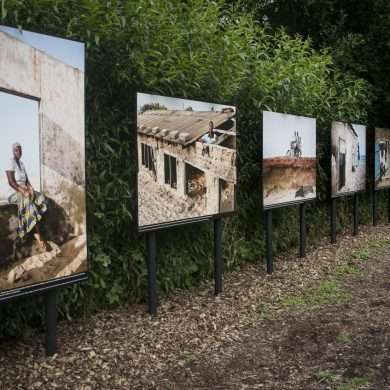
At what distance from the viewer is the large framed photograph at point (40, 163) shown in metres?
2.49

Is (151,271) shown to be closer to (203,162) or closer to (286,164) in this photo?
(203,162)

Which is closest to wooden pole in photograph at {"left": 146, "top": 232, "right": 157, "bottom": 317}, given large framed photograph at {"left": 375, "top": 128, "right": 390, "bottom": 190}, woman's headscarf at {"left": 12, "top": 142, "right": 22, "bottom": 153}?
woman's headscarf at {"left": 12, "top": 142, "right": 22, "bottom": 153}

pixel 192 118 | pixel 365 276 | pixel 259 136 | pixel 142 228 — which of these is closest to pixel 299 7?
pixel 259 136

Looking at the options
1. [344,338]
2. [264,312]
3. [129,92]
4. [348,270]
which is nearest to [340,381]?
[344,338]

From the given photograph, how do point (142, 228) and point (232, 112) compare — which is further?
point (232, 112)

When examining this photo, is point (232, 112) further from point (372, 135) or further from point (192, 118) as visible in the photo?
point (372, 135)

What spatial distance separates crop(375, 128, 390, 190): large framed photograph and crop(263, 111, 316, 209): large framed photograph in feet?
10.4

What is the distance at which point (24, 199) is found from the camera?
2.58 metres

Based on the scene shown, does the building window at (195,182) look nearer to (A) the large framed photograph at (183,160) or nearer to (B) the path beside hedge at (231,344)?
(A) the large framed photograph at (183,160)

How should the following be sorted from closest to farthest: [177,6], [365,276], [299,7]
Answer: [177,6], [365,276], [299,7]

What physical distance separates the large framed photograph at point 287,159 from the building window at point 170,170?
1.66m

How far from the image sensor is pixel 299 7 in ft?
37.9

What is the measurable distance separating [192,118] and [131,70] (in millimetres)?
673

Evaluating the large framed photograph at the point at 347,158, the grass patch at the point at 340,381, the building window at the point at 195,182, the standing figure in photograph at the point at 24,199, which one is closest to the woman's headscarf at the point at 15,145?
the standing figure in photograph at the point at 24,199
